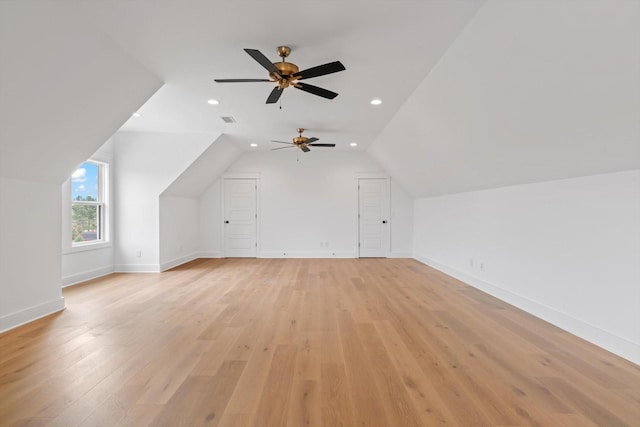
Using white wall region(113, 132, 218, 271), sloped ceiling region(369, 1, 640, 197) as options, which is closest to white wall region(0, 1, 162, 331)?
white wall region(113, 132, 218, 271)

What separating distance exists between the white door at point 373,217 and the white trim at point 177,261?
4.24m

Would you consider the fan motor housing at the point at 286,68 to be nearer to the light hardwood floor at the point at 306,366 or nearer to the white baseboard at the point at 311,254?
the light hardwood floor at the point at 306,366

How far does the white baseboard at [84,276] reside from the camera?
4.54 m

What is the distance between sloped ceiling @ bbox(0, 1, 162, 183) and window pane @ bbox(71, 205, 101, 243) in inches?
68.8

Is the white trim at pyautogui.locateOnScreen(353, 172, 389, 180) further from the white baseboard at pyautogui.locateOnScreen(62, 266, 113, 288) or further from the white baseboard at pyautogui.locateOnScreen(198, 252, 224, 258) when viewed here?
the white baseboard at pyautogui.locateOnScreen(62, 266, 113, 288)

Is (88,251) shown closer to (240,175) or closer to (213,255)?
(213,255)

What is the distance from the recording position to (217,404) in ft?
5.80

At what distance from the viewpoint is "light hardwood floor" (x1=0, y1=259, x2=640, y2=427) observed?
5.53ft

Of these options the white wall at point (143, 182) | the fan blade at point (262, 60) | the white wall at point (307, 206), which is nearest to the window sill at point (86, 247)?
the white wall at point (143, 182)

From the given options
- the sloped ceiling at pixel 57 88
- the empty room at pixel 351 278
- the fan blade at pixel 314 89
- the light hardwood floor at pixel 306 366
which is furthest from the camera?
the fan blade at pixel 314 89

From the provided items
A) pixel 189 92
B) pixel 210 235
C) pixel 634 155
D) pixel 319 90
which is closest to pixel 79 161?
pixel 189 92

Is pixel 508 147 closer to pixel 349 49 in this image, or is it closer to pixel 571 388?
pixel 349 49

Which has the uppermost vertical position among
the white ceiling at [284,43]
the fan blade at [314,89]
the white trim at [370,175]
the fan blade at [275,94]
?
the white ceiling at [284,43]

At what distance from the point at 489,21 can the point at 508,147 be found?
1.46 metres
